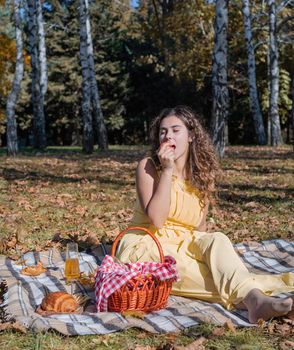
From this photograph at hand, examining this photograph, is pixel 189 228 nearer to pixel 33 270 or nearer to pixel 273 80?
pixel 33 270

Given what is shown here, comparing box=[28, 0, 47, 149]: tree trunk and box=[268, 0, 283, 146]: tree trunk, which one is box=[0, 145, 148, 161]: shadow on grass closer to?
box=[28, 0, 47, 149]: tree trunk

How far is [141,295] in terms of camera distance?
3.34 metres

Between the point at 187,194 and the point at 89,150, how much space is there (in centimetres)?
1343

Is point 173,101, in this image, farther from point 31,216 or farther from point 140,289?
point 140,289

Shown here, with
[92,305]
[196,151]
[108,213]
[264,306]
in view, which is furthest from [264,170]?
[264,306]

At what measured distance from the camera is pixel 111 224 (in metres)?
6.45

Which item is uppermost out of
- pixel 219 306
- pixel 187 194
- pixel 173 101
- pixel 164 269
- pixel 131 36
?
pixel 131 36

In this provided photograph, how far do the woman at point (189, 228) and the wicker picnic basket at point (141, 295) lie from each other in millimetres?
329

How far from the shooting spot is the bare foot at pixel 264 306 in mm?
3109

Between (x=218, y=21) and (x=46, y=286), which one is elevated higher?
(x=218, y=21)

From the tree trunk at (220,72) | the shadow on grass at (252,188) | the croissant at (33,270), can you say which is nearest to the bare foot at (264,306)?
the croissant at (33,270)

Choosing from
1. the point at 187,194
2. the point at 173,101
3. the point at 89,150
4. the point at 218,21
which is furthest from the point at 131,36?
the point at 187,194

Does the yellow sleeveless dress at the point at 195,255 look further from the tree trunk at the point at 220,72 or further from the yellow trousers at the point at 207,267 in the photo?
the tree trunk at the point at 220,72

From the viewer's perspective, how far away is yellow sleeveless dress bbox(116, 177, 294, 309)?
346 centimetres
